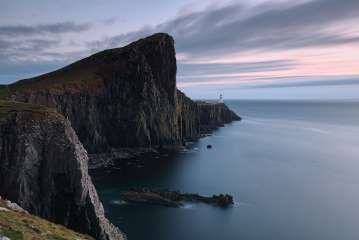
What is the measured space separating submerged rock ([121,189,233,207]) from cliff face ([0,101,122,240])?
29.7 metres

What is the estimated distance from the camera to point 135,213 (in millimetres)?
95500

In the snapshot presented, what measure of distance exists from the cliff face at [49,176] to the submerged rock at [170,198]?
29700mm

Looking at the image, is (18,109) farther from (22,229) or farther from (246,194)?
(246,194)

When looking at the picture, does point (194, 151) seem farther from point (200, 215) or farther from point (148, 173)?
point (200, 215)

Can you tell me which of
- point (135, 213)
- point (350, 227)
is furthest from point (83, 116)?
point (350, 227)

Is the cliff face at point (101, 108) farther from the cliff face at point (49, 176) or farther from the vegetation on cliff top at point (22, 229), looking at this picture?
the vegetation on cliff top at point (22, 229)

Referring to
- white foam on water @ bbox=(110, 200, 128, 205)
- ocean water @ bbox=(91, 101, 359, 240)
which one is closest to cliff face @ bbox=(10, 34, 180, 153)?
ocean water @ bbox=(91, 101, 359, 240)

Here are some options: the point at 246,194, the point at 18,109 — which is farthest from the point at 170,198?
the point at 18,109

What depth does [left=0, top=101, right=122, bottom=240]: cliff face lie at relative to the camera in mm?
68812

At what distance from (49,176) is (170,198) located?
138ft

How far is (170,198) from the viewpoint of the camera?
350 feet

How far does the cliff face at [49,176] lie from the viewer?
68812 millimetres

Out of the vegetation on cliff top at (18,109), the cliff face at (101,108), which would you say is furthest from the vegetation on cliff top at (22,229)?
the cliff face at (101,108)

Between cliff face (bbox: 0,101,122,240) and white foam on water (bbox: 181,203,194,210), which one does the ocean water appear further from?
cliff face (bbox: 0,101,122,240)
